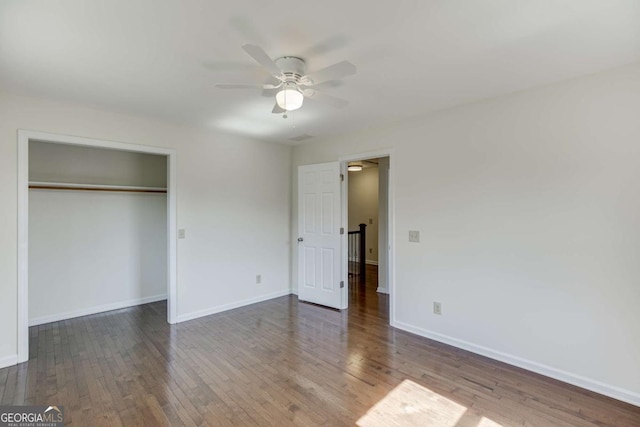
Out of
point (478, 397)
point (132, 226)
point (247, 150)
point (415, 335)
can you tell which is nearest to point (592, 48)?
point (478, 397)

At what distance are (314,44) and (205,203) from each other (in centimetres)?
285

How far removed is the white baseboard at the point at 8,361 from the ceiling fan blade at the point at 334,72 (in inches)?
142

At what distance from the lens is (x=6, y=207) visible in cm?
289

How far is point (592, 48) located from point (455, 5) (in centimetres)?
119

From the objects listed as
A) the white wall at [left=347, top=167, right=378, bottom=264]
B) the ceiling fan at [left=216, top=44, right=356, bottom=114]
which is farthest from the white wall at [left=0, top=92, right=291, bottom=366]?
the white wall at [left=347, top=167, right=378, bottom=264]

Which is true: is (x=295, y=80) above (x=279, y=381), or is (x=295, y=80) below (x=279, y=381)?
above

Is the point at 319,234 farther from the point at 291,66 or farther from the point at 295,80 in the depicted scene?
the point at 291,66

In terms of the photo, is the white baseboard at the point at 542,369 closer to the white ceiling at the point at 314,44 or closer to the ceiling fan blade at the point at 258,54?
the white ceiling at the point at 314,44

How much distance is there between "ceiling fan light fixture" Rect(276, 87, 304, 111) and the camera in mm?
2262

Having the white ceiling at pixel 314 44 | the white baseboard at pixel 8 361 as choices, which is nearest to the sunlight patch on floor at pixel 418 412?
the white ceiling at pixel 314 44

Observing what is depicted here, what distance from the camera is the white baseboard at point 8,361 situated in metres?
2.83

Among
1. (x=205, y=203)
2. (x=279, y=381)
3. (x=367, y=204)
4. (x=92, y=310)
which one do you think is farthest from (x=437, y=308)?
(x=367, y=204)

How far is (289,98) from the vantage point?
7.43ft

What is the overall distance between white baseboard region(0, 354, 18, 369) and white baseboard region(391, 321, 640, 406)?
393 cm
